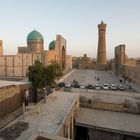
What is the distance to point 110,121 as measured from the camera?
1386 cm

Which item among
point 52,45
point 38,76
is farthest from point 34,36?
point 38,76

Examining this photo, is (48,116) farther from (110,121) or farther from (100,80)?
(100,80)

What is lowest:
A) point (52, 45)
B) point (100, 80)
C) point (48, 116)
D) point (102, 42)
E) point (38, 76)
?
→ point (48, 116)

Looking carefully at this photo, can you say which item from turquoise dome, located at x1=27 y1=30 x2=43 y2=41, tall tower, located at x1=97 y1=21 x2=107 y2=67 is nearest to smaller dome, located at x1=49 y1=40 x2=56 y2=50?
turquoise dome, located at x1=27 y1=30 x2=43 y2=41

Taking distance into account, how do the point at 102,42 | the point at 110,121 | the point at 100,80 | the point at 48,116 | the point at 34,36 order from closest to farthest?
the point at 48,116 < the point at 110,121 < the point at 100,80 < the point at 34,36 < the point at 102,42

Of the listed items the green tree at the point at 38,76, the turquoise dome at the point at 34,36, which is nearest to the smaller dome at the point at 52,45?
the turquoise dome at the point at 34,36

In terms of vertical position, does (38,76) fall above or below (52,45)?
below

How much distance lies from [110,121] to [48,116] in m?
5.83

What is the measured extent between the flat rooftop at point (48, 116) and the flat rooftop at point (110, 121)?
194 centimetres

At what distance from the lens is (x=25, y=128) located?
8.95m

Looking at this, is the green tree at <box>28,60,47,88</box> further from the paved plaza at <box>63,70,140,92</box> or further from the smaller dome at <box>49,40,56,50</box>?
the smaller dome at <box>49,40,56,50</box>

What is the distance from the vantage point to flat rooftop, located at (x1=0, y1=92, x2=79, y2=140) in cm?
884

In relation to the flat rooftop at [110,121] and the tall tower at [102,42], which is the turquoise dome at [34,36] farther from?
the tall tower at [102,42]

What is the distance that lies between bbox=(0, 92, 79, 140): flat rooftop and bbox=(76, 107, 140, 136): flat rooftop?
1.94 m
